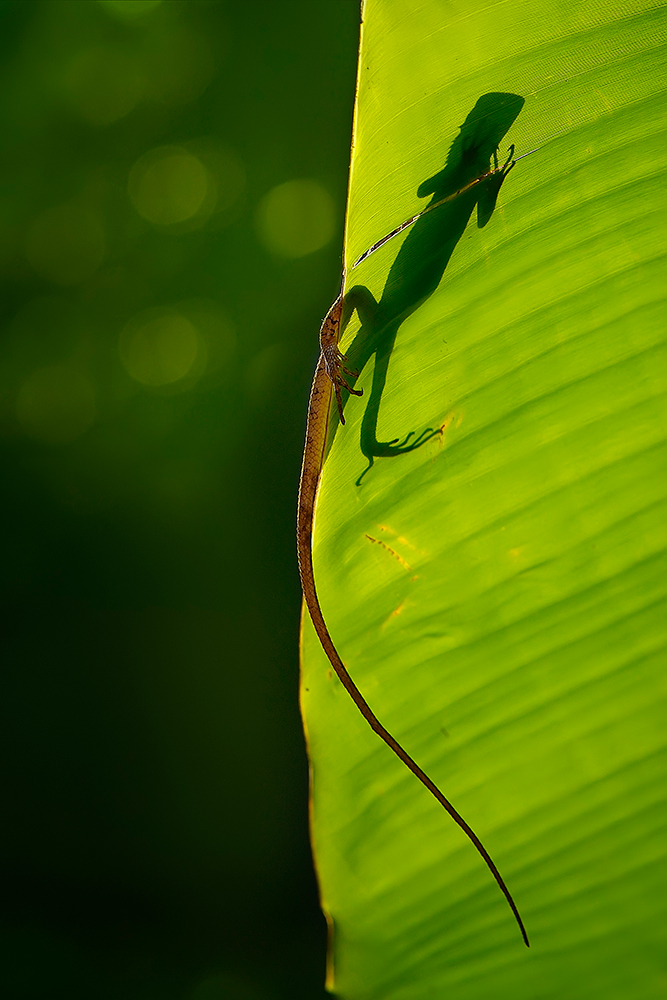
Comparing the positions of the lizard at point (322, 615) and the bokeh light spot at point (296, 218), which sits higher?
the bokeh light spot at point (296, 218)

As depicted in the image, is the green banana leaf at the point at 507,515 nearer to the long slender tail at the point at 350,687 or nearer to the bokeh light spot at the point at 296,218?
the long slender tail at the point at 350,687

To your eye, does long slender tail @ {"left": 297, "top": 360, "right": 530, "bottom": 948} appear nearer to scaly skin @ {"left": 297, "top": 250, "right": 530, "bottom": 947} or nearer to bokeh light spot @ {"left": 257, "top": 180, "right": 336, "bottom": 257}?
scaly skin @ {"left": 297, "top": 250, "right": 530, "bottom": 947}

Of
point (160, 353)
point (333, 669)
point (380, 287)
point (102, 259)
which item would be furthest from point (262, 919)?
point (102, 259)

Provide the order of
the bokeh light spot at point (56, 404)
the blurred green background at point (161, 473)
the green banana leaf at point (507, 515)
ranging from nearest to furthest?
the green banana leaf at point (507, 515) < the blurred green background at point (161, 473) < the bokeh light spot at point (56, 404)

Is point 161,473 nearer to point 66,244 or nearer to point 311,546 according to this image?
point 66,244

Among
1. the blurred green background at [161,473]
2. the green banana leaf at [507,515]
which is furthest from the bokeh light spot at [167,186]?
the green banana leaf at [507,515]

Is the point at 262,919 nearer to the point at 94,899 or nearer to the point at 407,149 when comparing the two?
the point at 94,899

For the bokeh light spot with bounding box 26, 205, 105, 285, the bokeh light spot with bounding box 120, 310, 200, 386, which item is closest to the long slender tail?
the bokeh light spot with bounding box 120, 310, 200, 386
